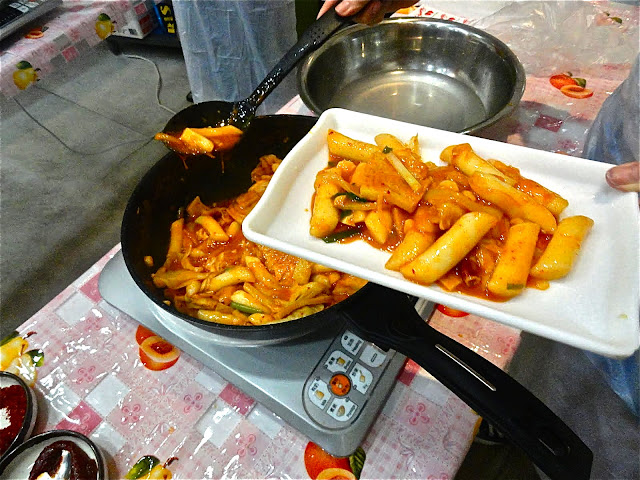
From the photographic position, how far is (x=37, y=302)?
2570 millimetres

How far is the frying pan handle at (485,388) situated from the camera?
2.07 feet

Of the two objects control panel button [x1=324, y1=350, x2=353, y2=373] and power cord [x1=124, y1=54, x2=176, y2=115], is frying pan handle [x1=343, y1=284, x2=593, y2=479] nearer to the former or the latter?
control panel button [x1=324, y1=350, x2=353, y2=373]

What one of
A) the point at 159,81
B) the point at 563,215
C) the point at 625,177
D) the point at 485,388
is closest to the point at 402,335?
the point at 485,388

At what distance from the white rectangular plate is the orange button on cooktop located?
12.5 inches

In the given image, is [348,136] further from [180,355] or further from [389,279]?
[180,355]

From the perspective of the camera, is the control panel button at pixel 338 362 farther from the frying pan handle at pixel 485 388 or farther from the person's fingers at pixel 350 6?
the person's fingers at pixel 350 6

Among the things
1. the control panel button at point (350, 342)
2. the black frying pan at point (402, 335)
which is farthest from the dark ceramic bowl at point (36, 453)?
the control panel button at point (350, 342)

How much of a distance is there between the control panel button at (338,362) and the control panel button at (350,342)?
0.06ft

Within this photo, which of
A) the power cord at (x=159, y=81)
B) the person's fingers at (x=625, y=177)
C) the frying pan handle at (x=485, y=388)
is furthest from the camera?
the power cord at (x=159, y=81)

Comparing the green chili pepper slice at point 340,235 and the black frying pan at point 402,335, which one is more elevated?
the green chili pepper slice at point 340,235

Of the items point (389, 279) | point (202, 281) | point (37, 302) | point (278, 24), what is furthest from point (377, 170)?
point (37, 302)

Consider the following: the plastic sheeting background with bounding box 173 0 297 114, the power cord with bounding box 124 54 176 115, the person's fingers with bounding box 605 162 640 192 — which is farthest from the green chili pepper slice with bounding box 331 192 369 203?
the power cord with bounding box 124 54 176 115

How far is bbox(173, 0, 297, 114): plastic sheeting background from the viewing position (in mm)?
1951

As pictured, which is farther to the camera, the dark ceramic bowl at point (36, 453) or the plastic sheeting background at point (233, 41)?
the plastic sheeting background at point (233, 41)
